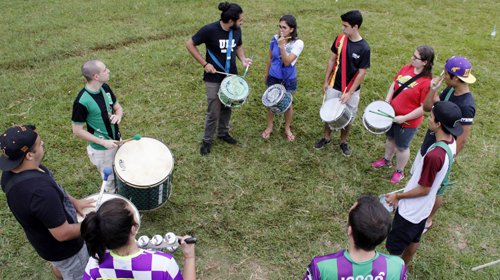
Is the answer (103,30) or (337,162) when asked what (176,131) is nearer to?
(337,162)

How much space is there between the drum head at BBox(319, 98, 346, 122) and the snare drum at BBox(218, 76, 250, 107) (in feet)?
4.00

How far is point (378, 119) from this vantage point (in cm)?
435

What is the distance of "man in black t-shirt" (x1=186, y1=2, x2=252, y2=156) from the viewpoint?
439 centimetres

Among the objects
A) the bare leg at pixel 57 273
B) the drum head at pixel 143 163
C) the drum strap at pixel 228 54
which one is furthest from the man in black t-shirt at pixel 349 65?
the bare leg at pixel 57 273

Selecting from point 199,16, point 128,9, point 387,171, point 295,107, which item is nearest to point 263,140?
point 295,107

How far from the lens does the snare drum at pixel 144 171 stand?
344 cm

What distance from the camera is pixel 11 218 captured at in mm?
4035

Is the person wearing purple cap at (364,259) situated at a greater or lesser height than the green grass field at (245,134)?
greater

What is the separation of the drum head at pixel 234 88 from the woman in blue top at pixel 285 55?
61 cm

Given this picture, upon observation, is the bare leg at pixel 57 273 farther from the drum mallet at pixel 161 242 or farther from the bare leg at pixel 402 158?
the bare leg at pixel 402 158

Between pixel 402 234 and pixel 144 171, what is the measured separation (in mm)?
2775

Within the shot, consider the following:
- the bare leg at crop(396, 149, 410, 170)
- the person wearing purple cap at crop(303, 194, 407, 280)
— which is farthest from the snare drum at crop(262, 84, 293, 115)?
the person wearing purple cap at crop(303, 194, 407, 280)

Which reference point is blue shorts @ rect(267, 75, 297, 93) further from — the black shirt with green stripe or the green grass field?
the black shirt with green stripe

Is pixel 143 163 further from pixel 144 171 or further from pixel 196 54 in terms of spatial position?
pixel 196 54
